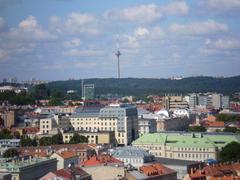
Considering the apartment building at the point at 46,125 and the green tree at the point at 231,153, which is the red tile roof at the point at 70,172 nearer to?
the green tree at the point at 231,153

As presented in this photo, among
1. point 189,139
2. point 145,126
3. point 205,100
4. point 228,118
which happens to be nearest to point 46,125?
point 145,126

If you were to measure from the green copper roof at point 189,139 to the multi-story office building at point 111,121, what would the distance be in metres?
10.9

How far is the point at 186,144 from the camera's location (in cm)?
7856

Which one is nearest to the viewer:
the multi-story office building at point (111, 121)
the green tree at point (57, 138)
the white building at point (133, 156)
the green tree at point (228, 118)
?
the white building at point (133, 156)

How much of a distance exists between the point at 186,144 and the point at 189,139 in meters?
1.17

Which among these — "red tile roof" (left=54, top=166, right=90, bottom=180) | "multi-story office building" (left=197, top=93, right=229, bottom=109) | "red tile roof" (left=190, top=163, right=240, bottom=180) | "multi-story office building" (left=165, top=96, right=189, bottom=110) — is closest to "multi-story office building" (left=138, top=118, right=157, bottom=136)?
"red tile roof" (left=190, top=163, right=240, bottom=180)

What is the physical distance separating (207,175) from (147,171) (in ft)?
18.0

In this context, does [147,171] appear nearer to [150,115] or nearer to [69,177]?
[69,177]

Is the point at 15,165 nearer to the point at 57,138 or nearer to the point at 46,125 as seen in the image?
the point at 57,138

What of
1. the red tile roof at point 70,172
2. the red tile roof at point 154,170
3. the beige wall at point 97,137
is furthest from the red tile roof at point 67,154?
the beige wall at point 97,137

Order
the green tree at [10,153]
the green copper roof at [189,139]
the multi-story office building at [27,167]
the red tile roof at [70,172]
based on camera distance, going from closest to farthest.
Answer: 1. the red tile roof at [70,172]
2. the multi-story office building at [27,167]
3. the green tree at [10,153]
4. the green copper roof at [189,139]

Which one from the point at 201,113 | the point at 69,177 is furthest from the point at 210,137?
the point at 201,113

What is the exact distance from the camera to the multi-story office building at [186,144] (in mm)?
77062

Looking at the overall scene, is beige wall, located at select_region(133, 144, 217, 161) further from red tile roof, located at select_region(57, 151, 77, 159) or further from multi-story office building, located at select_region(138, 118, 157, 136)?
multi-story office building, located at select_region(138, 118, 157, 136)
